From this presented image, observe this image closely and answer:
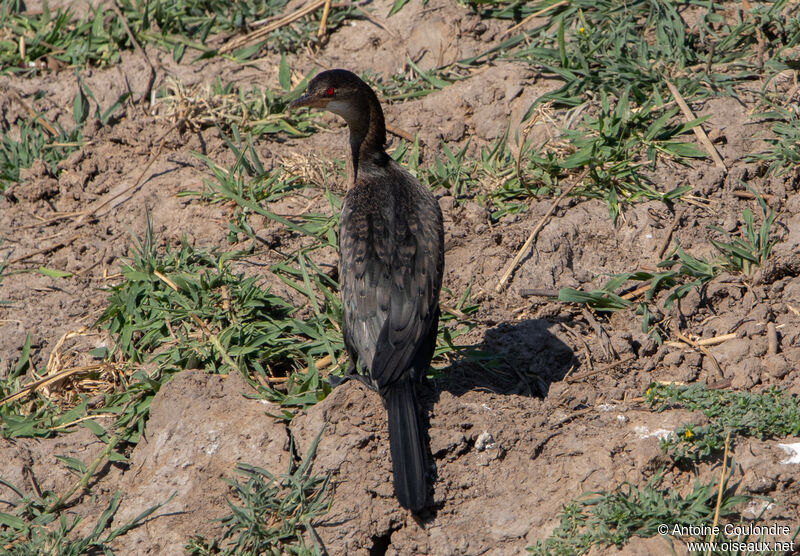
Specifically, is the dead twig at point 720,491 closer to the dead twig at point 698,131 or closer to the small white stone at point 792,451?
the small white stone at point 792,451

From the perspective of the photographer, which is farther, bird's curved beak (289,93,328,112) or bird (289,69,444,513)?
bird's curved beak (289,93,328,112)

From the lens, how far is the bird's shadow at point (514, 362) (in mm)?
4387

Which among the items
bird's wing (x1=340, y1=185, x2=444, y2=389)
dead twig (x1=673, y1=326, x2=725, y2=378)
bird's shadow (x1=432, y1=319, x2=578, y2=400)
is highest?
bird's wing (x1=340, y1=185, x2=444, y2=389)

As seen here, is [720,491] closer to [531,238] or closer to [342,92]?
[531,238]

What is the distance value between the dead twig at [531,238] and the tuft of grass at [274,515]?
1856 millimetres

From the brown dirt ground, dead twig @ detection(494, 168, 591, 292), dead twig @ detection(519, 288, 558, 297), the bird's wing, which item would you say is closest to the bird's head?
the bird's wing

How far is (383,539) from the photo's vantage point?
344 centimetres

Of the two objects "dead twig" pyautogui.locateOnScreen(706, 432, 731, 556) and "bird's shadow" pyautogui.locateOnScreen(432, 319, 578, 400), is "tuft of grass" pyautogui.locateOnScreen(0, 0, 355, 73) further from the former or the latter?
"dead twig" pyautogui.locateOnScreen(706, 432, 731, 556)

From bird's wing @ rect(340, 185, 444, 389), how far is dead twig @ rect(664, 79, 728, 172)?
192 centimetres

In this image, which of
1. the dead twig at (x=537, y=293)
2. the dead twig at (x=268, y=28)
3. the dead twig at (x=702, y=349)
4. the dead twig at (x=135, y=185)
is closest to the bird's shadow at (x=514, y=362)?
the dead twig at (x=537, y=293)

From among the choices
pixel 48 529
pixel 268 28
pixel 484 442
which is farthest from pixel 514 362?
pixel 268 28

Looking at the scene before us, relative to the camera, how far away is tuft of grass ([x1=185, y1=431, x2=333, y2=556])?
335 cm

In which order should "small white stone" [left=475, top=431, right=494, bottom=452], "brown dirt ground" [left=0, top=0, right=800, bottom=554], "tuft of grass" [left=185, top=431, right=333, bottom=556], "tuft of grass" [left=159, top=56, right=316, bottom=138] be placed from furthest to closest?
1. "tuft of grass" [left=159, top=56, right=316, bottom=138]
2. "small white stone" [left=475, top=431, right=494, bottom=452]
3. "brown dirt ground" [left=0, top=0, right=800, bottom=554]
4. "tuft of grass" [left=185, top=431, right=333, bottom=556]

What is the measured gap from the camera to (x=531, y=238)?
509cm
